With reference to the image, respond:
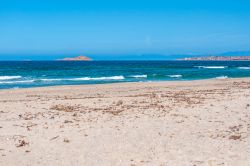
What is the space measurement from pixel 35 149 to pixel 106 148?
5.25 ft

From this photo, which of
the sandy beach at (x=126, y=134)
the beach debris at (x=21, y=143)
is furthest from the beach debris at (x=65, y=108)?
the beach debris at (x=21, y=143)

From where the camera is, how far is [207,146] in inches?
358

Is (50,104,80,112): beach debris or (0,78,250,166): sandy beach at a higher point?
(50,104,80,112): beach debris

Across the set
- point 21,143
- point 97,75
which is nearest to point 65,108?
point 21,143

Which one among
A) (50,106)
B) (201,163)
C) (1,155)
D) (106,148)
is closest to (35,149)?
(1,155)

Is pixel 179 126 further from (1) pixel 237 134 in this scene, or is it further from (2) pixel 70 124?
(2) pixel 70 124

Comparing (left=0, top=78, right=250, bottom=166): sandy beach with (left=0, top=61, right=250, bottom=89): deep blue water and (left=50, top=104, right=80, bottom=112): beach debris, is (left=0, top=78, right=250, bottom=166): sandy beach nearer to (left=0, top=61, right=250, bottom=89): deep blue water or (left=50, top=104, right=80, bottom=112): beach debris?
(left=50, top=104, right=80, bottom=112): beach debris

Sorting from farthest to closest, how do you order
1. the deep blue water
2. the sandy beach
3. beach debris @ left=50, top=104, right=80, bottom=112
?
the deep blue water, beach debris @ left=50, top=104, right=80, bottom=112, the sandy beach

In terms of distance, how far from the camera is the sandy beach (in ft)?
26.8

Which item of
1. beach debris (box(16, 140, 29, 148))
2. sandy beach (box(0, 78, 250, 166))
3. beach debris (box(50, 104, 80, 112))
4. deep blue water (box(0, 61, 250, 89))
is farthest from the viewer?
deep blue water (box(0, 61, 250, 89))

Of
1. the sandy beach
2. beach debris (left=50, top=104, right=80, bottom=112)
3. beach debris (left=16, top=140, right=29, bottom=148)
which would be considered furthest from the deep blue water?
beach debris (left=16, top=140, right=29, bottom=148)

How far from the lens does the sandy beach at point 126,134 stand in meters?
8.17

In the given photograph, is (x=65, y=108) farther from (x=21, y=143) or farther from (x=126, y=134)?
(x=21, y=143)

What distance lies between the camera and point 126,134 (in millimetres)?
10469
